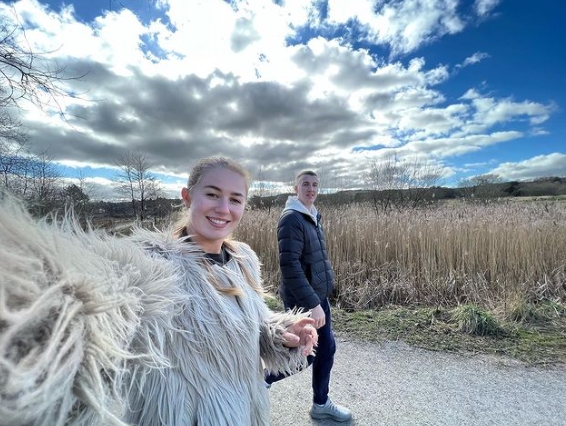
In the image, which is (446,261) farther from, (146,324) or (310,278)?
(146,324)

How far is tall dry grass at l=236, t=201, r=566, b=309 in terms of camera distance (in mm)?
4992

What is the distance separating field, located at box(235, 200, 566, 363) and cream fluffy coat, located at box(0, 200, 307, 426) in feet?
10.0

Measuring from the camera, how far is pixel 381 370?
315 cm

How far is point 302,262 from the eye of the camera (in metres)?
2.57

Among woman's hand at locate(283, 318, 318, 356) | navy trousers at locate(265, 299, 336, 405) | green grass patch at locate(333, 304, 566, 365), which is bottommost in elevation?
green grass patch at locate(333, 304, 566, 365)

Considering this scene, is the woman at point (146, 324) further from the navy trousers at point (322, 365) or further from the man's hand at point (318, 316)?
the navy trousers at point (322, 365)

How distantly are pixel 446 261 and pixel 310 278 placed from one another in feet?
12.8

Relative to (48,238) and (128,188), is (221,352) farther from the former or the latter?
(128,188)

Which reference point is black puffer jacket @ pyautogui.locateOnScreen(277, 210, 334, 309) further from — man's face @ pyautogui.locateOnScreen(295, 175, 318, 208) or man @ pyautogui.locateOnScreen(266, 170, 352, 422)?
man's face @ pyautogui.locateOnScreen(295, 175, 318, 208)

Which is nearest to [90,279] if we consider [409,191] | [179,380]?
[179,380]

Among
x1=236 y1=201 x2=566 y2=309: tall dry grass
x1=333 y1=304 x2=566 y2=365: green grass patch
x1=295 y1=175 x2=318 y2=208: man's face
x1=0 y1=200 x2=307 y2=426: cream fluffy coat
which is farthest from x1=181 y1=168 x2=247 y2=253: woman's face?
x1=236 y1=201 x2=566 y2=309: tall dry grass

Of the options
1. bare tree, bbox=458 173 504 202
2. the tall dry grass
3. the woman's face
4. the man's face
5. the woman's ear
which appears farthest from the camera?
bare tree, bbox=458 173 504 202

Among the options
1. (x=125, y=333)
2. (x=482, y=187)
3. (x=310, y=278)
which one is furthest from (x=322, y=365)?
(x=482, y=187)

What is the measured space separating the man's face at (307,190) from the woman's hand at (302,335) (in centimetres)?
137
